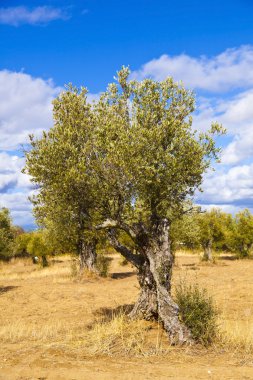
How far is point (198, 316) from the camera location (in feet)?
52.0

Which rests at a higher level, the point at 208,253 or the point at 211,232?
the point at 211,232

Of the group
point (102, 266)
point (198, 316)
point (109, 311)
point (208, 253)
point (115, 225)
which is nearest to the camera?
point (198, 316)

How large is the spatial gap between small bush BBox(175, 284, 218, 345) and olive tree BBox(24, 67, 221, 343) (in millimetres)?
417

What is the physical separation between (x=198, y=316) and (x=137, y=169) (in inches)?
244

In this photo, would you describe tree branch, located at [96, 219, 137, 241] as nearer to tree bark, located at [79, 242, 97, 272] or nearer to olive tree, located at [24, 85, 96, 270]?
A: olive tree, located at [24, 85, 96, 270]

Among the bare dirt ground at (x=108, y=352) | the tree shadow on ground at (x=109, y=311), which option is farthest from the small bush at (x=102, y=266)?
the bare dirt ground at (x=108, y=352)

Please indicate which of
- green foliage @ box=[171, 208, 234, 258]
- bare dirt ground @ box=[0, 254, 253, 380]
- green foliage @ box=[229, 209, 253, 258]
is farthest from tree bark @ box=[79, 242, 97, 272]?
green foliage @ box=[229, 209, 253, 258]

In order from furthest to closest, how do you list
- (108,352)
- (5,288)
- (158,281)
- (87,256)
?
(87,256) < (5,288) < (158,281) < (108,352)

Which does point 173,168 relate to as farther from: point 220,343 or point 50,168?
point 220,343

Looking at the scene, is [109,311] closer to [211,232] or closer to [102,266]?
[102,266]

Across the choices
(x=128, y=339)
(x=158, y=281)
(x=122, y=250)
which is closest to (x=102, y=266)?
(x=122, y=250)

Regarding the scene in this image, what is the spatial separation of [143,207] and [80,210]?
2917mm

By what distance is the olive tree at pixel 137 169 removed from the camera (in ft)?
50.3

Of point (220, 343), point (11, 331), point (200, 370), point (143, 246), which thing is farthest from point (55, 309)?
point (200, 370)
